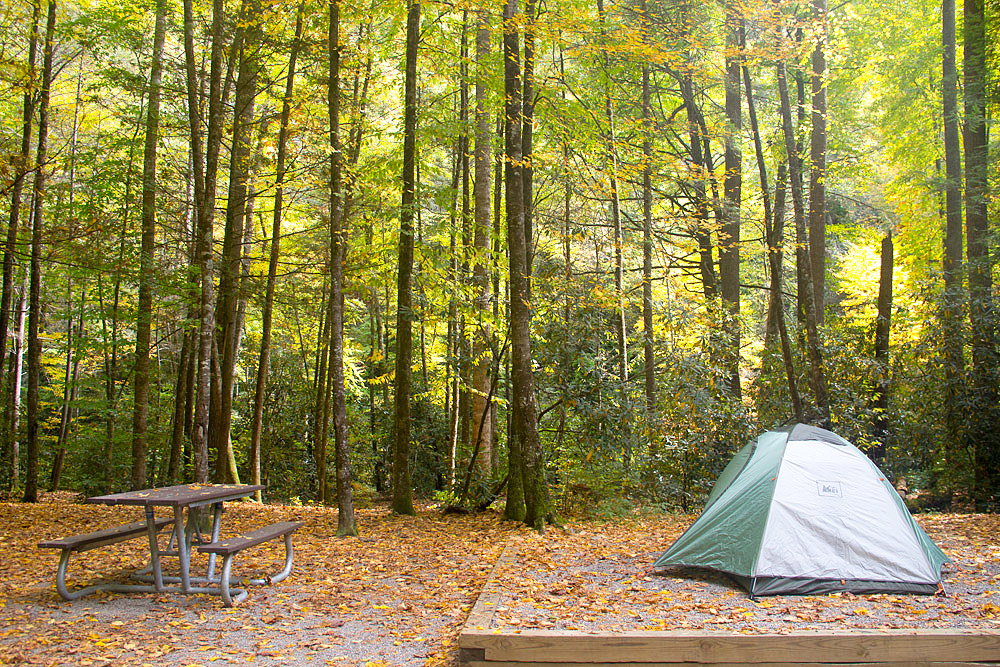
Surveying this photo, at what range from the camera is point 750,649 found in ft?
13.1

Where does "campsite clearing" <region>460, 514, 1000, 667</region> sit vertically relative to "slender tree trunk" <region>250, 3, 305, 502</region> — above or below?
below

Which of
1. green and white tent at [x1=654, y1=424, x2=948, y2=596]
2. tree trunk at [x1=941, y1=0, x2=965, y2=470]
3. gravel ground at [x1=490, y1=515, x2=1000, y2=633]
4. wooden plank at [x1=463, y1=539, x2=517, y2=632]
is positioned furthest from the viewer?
tree trunk at [x1=941, y1=0, x2=965, y2=470]

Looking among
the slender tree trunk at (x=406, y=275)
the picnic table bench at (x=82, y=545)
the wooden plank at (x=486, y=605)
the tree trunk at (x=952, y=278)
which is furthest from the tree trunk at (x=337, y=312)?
the tree trunk at (x=952, y=278)

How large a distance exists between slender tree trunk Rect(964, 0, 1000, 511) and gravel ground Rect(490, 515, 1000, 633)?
423 cm

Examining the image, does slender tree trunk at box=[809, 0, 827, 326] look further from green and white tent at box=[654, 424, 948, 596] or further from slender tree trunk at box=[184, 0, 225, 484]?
slender tree trunk at box=[184, 0, 225, 484]

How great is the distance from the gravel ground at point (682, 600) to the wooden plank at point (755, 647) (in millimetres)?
306

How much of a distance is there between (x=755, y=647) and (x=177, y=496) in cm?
453

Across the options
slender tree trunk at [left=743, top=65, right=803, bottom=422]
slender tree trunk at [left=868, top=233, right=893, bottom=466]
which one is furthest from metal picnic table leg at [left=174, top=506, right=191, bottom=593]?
slender tree trunk at [left=868, top=233, right=893, bottom=466]

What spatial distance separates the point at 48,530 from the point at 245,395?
1041 centimetres

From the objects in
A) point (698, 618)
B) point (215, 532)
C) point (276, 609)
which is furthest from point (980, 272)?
point (215, 532)

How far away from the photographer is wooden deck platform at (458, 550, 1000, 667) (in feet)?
12.9

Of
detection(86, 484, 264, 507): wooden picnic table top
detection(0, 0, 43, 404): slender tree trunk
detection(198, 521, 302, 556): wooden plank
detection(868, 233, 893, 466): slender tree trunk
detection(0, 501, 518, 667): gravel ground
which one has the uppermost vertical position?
detection(0, 0, 43, 404): slender tree trunk

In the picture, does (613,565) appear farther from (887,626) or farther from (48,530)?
(48,530)

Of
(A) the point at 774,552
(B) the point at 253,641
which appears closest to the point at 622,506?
(A) the point at 774,552
